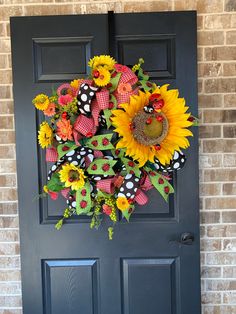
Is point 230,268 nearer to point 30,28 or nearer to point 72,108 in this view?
point 72,108

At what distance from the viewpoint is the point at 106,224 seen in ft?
7.55

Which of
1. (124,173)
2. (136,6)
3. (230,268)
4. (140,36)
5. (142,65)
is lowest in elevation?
(230,268)

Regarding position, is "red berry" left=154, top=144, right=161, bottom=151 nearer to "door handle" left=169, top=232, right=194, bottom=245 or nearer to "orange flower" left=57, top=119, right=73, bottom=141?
"orange flower" left=57, top=119, right=73, bottom=141

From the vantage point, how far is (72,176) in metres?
1.92

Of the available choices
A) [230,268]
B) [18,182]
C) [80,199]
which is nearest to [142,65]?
[80,199]

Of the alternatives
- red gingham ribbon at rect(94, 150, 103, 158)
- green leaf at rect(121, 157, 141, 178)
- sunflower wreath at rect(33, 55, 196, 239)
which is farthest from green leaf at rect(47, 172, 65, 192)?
green leaf at rect(121, 157, 141, 178)

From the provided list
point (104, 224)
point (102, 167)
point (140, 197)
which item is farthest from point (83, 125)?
point (104, 224)

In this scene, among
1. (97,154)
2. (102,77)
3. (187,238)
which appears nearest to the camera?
(102,77)

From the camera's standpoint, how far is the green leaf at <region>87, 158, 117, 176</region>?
76.9 inches

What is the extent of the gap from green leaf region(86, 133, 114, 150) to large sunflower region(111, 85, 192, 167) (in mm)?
68

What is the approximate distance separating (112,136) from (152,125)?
0.81 feet

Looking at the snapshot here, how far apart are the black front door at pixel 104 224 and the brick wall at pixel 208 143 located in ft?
0.32

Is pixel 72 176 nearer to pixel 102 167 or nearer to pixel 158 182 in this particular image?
pixel 102 167

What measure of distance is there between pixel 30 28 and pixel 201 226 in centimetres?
152
